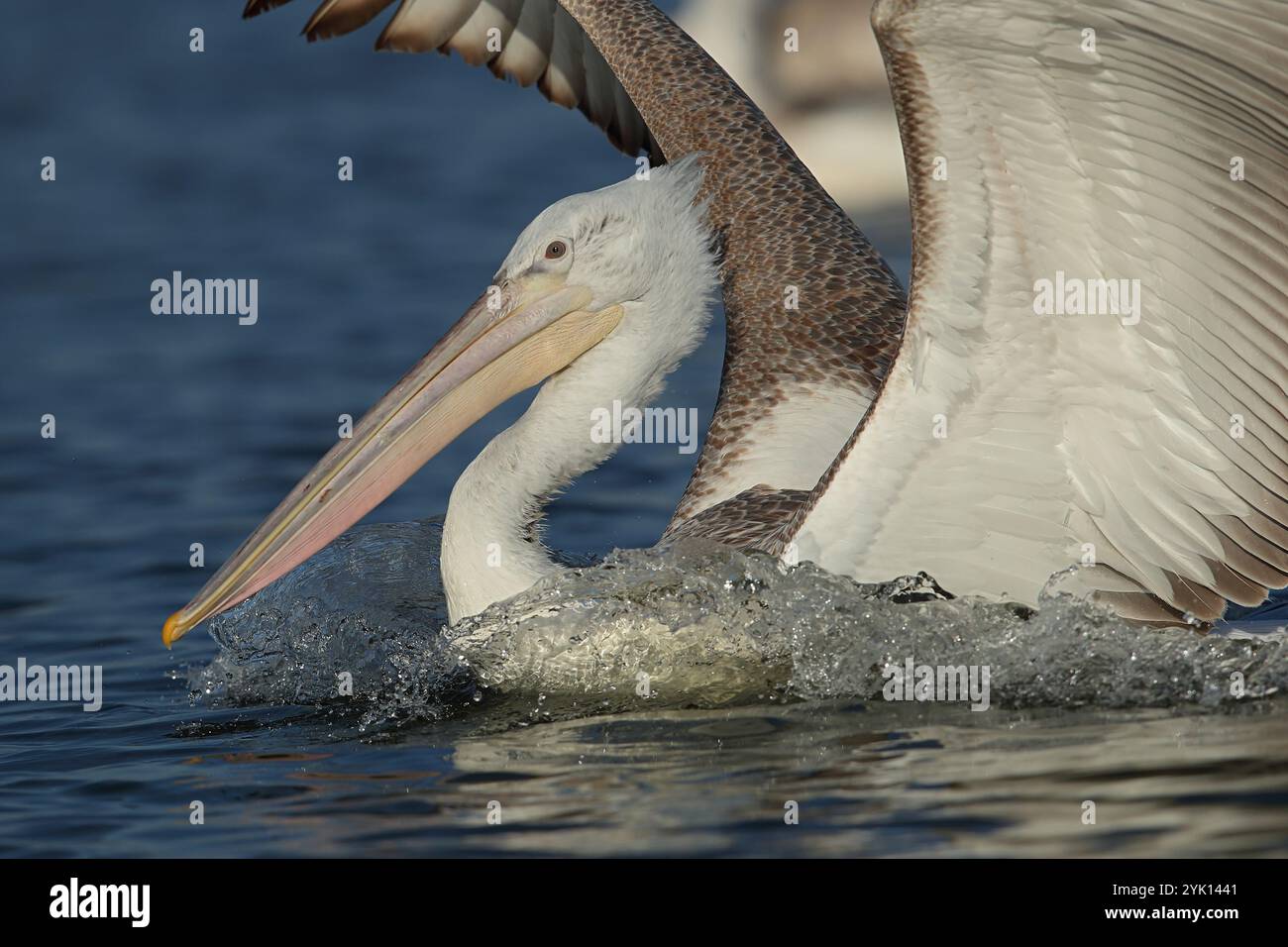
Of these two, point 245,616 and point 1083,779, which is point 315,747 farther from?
point 1083,779

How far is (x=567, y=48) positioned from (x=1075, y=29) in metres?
4.89

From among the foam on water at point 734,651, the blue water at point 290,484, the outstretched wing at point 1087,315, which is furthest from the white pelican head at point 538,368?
the outstretched wing at point 1087,315

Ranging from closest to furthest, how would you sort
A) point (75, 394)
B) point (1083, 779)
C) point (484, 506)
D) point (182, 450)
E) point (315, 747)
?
point (1083, 779), point (315, 747), point (484, 506), point (182, 450), point (75, 394)

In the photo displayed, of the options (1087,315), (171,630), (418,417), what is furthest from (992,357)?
(171,630)

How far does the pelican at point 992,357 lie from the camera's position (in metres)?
5.42

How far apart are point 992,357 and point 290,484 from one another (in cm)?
551

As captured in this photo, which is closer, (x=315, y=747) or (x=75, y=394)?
(x=315, y=747)

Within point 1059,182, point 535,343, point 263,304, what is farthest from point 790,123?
point 1059,182

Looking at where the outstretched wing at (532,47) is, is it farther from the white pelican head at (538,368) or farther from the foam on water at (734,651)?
the foam on water at (734,651)

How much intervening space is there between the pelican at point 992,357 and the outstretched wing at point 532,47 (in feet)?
6.89

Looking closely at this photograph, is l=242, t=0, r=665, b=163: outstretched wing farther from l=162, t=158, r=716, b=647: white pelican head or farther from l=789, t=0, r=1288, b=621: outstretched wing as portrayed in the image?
l=789, t=0, r=1288, b=621: outstretched wing

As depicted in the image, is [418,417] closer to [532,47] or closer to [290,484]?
Result: [532,47]

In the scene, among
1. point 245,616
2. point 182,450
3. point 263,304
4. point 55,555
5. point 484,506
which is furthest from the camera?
point 263,304

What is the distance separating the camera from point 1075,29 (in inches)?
207
